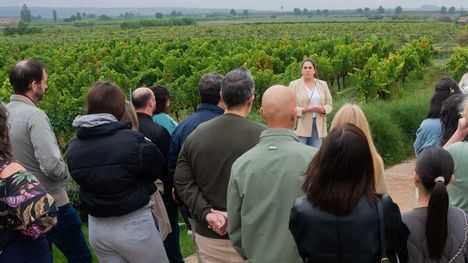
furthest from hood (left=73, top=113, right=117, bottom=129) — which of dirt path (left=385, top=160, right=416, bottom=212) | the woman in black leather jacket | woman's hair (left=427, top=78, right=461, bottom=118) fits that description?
dirt path (left=385, top=160, right=416, bottom=212)

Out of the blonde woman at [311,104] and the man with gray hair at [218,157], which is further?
the blonde woman at [311,104]

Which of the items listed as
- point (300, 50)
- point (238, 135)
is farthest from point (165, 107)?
point (300, 50)

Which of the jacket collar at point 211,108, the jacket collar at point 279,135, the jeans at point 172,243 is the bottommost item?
the jeans at point 172,243

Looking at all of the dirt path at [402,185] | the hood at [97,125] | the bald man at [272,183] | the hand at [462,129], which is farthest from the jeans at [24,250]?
the dirt path at [402,185]

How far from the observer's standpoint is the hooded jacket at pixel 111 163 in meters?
3.58

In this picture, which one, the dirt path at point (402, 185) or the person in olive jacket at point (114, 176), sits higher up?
the person in olive jacket at point (114, 176)

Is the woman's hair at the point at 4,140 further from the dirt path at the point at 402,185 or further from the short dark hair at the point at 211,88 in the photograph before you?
the dirt path at the point at 402,185

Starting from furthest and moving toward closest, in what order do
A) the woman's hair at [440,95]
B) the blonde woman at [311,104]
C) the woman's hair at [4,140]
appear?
1. the blonde woman at [311,104]
2. the woman's hair at [440,95]
3. the woman's hair at [4,140]

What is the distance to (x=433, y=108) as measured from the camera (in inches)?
217

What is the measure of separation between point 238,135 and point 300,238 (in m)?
1.03

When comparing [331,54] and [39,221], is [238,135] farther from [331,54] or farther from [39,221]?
[331,54]

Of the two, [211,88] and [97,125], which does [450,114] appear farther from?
[97,125]

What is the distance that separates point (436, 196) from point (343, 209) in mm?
544

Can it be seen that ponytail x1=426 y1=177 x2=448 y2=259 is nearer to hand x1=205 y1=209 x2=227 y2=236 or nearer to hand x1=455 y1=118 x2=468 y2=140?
hand x1=205 y1=209 x2=227 y2=236
